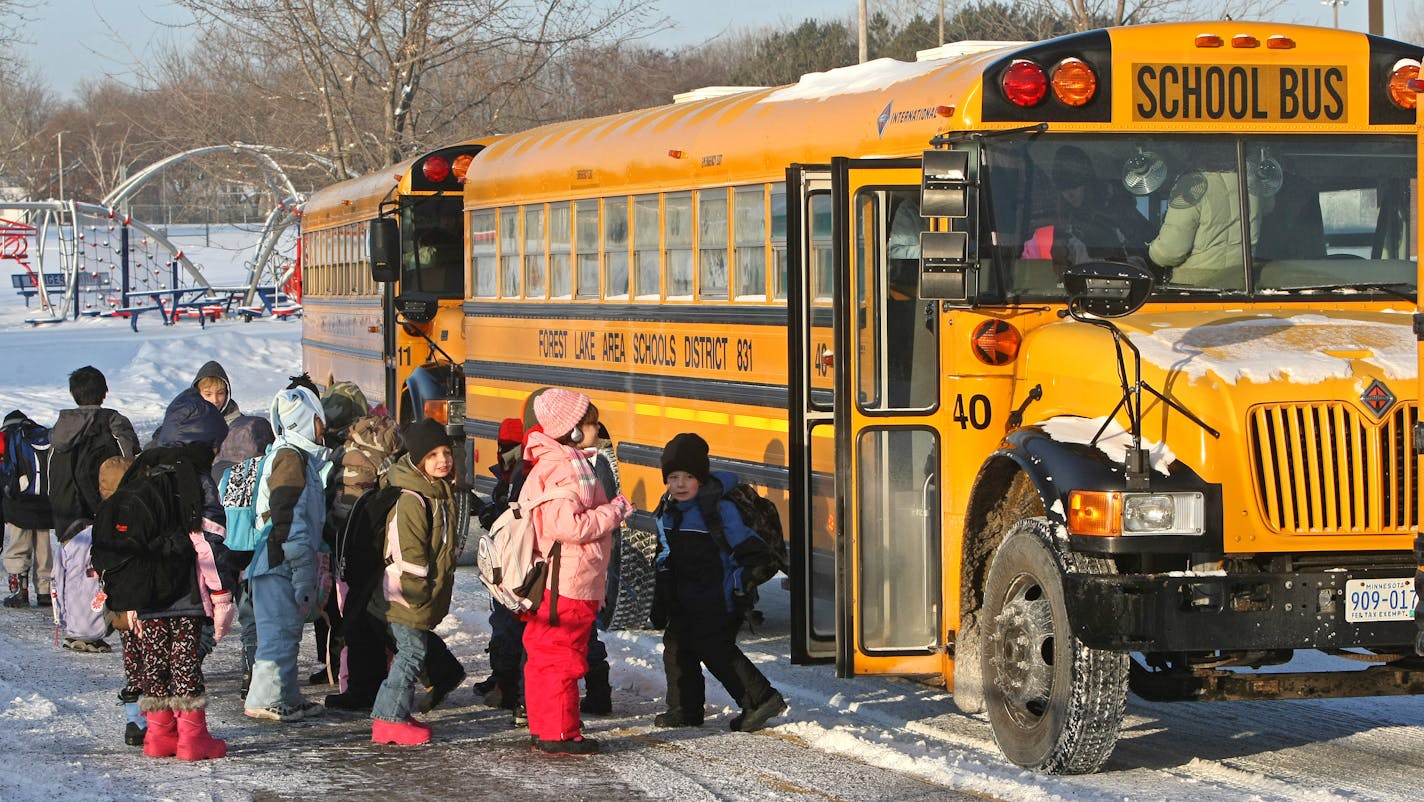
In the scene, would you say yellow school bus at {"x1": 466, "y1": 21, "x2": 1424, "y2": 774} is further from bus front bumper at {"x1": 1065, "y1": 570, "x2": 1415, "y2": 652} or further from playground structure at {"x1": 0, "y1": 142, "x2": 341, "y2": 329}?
playground structure at {"x1": 0, "y1": 142, "x2": 341, "y2": 329}

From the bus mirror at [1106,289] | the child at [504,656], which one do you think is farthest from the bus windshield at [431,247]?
the bus mirror at [1106,289]

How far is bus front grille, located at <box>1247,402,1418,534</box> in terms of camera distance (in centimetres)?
567

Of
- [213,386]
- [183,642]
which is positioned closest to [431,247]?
[213,386]

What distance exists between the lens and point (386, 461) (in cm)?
809

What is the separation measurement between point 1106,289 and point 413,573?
2551mm

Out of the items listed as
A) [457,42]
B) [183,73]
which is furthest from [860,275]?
[183,73]

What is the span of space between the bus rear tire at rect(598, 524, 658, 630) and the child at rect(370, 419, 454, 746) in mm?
776

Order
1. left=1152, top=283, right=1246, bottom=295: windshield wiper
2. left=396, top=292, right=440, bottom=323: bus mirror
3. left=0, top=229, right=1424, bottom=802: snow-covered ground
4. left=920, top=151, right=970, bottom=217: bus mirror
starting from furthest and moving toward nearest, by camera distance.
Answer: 1. left=396, top=292, right=440, bottom=323: bus mirror
2. left=1152, top=283, right=1246, bottom=295: windshield wiper
3. left=920, top=151, right=970, bottom=217: bus mirror
4. left=0, top=229, right=1424, bottom=802: snow-covered ground

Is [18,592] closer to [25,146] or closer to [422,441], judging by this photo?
[422,441]

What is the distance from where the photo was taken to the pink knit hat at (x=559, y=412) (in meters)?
6.74

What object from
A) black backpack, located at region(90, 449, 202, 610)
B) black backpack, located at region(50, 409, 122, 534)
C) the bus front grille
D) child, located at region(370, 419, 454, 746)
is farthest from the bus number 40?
black backpack, located at region(50, 409, 122, 534)

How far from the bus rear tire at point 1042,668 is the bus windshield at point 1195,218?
1.01 metres

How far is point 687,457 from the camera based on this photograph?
7254 millimetres

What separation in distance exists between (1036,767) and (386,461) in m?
3.15
